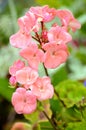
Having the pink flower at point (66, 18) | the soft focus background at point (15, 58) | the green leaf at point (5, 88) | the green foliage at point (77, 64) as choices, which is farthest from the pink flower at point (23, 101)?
→ the green foliage at point (77, 64)

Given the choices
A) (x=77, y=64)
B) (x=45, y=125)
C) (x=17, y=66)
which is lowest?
(x=77, y=64)

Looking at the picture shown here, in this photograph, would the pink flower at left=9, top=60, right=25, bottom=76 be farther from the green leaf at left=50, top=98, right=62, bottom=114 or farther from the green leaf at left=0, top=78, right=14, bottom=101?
the green leaf at left=0, top=78, right=14, bottom=101

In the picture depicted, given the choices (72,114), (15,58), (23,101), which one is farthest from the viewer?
(15,58)

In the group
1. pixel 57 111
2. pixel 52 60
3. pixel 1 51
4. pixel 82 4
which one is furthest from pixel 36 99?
pixel 82 4

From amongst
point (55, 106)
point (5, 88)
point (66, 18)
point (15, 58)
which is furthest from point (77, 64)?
point (66, 18)

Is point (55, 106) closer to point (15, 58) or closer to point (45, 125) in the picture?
point (45, 125)

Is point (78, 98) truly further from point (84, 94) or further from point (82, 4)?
point (82, 4)

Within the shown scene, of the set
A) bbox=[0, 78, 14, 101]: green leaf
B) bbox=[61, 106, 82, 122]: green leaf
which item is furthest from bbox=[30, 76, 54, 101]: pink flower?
bbox=[0, 78, 14, 101]: green leaf
